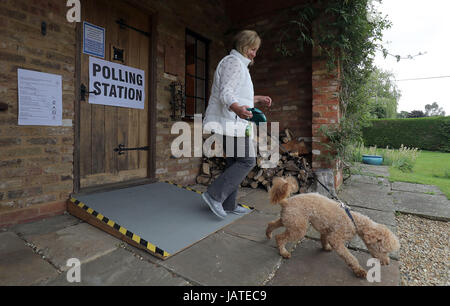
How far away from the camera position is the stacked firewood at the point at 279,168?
3.39m

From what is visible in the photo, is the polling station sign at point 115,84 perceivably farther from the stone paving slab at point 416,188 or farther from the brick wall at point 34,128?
the stone paving slab at point 416,188

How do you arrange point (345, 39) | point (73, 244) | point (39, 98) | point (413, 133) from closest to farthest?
point (73, 244) → point (39, 98) → point (345, 39) → point (413, 133)

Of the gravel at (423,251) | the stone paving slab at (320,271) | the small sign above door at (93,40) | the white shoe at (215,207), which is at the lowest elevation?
the gravel at (423,251)

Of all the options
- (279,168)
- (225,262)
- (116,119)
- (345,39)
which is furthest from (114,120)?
(345,39)

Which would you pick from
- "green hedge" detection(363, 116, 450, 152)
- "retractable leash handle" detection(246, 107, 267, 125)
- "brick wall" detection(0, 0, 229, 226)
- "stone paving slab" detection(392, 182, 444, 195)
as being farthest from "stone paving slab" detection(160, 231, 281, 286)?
"green hedge" detection(363, 116, 450, 152)

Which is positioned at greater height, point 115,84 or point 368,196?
point 115,84

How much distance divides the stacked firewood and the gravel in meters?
1.25

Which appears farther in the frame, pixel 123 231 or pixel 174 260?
pixel 123 231

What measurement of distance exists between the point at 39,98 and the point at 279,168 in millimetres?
3047

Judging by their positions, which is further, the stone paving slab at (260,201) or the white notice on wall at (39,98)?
the stone paving slab at (260,201)

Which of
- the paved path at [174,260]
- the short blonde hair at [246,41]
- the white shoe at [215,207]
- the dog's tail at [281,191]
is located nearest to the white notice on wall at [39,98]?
the paved path at [174,260]

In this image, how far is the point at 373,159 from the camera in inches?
270

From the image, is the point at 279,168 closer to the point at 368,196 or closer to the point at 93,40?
the point at 368,196
